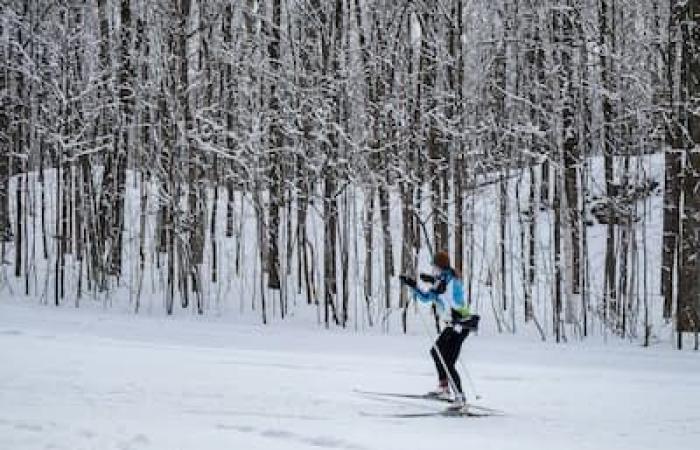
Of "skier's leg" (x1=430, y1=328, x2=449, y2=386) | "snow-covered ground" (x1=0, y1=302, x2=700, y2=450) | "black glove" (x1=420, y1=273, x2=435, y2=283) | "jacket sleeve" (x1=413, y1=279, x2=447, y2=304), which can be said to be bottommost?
"snow-covered ground" (x1=0, y1=302, x2=700, y2=450)

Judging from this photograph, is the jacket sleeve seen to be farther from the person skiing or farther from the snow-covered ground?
the snow-covered ground

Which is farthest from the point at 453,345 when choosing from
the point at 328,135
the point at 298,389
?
the point at 328,135

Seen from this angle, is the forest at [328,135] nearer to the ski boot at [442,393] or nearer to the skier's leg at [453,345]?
the ski boot at [442,393]

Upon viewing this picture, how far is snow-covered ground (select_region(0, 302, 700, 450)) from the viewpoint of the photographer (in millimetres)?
8383

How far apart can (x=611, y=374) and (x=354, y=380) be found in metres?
4.74

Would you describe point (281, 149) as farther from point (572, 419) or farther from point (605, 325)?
point (572, 419)

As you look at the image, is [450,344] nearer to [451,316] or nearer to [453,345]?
[453,345]

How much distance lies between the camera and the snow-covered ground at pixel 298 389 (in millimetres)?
8383

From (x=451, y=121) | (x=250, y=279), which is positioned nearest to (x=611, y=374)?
(x=451, y=121)

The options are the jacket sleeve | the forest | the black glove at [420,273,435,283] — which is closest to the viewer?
the black glove at [420,273,435,283]

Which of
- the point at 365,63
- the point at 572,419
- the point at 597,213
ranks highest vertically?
the point at 365,63

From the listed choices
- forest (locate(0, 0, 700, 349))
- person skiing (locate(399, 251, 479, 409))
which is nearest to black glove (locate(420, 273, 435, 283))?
person skiing (locate(399, 251, 479, 409))

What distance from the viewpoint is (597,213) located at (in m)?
28.8

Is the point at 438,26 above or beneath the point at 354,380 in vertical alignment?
above
